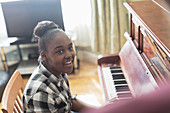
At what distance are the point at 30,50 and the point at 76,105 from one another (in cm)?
199

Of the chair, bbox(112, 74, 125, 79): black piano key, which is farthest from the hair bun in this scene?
bbox(112, 74, 125, 79): black piano key

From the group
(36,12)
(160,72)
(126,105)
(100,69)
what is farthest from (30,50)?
(126,105)

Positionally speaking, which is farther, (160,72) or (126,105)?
(160,72)

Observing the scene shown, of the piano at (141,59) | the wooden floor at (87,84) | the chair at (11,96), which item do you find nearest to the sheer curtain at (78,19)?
the wooden floor at (87,84)

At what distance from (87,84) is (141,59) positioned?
61.9 inches

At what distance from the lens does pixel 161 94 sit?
0.10 meters

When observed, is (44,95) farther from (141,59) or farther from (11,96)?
(141,59)

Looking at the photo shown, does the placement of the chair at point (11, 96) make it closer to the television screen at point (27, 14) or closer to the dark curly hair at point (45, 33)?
the dark curly hair at point (45, 33)

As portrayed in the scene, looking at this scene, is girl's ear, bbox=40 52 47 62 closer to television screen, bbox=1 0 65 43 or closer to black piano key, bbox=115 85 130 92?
black piano key, bbox=115 85 130 92

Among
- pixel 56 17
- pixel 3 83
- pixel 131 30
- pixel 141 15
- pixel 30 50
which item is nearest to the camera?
pixel 141 15

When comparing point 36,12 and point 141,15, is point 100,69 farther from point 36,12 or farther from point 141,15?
point 36,12

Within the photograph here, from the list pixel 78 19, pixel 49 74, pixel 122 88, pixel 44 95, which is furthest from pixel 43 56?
pixel 78 19

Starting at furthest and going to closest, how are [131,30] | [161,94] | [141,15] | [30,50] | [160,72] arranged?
1. [30,50]
2. [131,30]
3. [141,15]
4. [160,72]
5. [161,94]

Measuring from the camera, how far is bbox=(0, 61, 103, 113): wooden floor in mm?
2463
